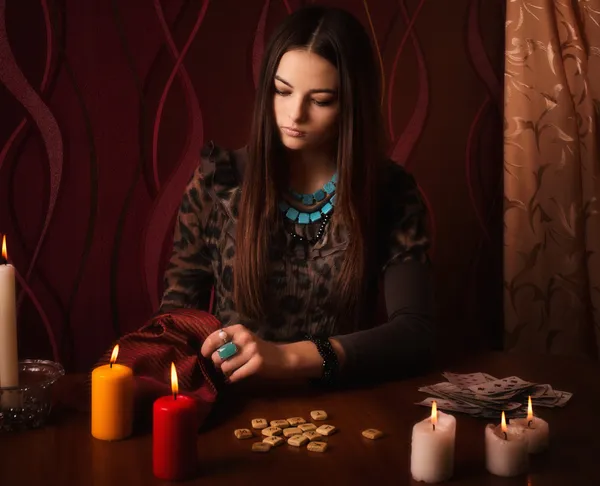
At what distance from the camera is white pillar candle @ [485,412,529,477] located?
1.01 meters

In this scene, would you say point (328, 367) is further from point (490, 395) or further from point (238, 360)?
point (490, 395)

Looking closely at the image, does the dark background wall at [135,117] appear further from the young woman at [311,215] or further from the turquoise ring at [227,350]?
the turquoise ring at [227,350]

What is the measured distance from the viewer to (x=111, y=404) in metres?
1.08

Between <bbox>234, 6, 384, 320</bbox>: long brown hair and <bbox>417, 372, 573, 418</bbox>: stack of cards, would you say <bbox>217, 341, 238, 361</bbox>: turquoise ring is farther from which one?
<bbox>234, 6, 384, 320</bbox>: long brown hair

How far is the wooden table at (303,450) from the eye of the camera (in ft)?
3.26

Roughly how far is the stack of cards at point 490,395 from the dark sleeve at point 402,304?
4.7 inches

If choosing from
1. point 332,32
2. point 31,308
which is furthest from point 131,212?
point 332,32

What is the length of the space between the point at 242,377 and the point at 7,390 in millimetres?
374

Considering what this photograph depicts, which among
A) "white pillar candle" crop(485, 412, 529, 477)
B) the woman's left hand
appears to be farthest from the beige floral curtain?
"white pillar candle" crop(485, 412, 529, 477)

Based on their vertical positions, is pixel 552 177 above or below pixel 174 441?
above

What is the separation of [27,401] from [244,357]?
13.8 inches

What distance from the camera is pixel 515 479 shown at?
1014 millimetres

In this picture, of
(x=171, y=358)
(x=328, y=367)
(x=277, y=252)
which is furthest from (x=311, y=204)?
(x=171, y=358)

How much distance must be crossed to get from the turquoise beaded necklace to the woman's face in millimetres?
142
